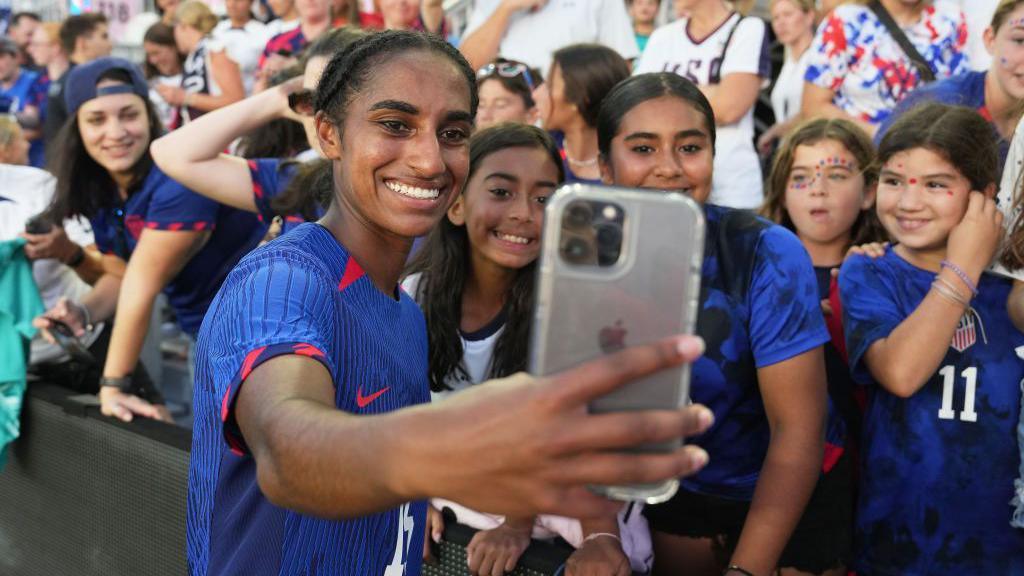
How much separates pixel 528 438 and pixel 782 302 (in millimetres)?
1352

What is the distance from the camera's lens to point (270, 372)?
1156 mm

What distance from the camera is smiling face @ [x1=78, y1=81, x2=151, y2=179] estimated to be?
3928 mm

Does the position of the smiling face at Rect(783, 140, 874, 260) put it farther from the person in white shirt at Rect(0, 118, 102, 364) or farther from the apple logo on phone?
the person in white shirt at Rect(0, 118, 102, 364)

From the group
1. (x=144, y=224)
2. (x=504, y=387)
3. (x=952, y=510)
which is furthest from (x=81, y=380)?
(x=504, y=387)

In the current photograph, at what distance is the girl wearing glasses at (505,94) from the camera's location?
4.09 meters

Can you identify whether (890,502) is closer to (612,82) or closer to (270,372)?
(270,372)

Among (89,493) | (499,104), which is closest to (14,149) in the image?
(89,493)

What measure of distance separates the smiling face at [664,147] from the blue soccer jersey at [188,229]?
6.49 feet

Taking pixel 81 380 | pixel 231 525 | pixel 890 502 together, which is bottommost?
pixel 81 380

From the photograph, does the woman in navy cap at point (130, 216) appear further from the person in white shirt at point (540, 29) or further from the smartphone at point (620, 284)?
the smartphone at point (620, 284)

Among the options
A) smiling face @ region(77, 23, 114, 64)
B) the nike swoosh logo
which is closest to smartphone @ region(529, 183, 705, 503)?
the nike swoosh logo

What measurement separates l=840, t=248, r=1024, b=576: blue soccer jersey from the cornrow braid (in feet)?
4.30

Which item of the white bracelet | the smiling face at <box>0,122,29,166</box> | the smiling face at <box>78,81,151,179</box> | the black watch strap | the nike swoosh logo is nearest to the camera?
the nike swoosh logo

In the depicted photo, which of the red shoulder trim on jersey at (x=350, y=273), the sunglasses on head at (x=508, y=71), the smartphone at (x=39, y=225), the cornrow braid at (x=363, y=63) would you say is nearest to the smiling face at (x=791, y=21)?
the sunglasses on head at (x=508, y=71)
